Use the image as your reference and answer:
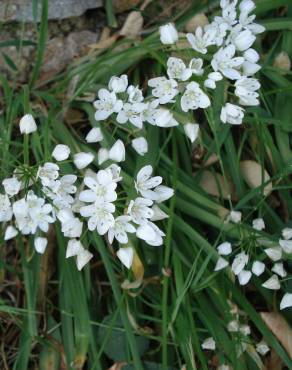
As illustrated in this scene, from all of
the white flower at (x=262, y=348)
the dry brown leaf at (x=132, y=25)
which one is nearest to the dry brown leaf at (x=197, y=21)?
the dry brown leaf at (x=132, y=25)

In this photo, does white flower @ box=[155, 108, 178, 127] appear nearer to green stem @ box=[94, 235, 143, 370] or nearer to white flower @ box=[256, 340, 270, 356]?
green stem @ box=[94, 235, 143, 370]

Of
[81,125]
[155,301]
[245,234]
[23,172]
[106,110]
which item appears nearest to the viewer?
[23,172]

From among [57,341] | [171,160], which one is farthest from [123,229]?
[57,341]

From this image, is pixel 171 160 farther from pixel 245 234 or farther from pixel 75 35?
pixel 75 35

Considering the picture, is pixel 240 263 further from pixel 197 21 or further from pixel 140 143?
pixel 197 21

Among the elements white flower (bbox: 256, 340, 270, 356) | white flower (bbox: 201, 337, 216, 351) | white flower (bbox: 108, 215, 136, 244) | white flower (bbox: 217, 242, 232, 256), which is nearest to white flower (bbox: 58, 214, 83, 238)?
white flower (bbox: 108, 215, 136, 244)

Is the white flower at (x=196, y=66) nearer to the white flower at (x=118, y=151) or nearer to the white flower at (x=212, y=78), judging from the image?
the white flower at (x=212, y=78)
